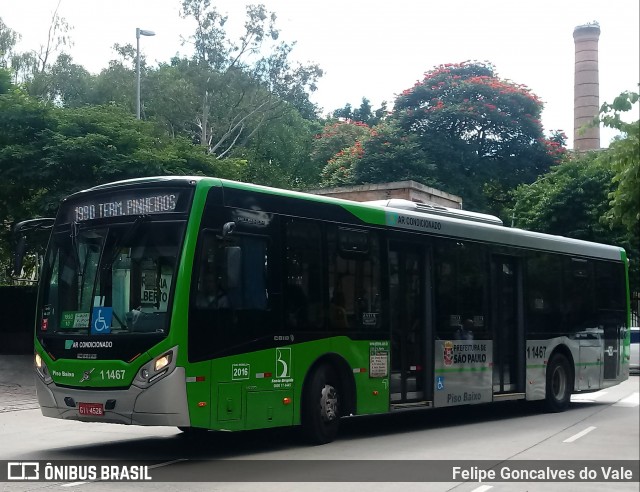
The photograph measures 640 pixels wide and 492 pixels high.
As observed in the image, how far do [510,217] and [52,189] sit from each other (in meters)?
23.6

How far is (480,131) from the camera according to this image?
4322 cm

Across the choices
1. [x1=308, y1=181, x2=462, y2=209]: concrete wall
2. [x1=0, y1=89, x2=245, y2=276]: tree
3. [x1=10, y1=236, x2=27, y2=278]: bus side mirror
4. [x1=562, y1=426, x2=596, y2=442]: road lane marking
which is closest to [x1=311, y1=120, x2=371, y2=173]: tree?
[x1=308, y1=181, x2=462, y2=209]: concrete wall

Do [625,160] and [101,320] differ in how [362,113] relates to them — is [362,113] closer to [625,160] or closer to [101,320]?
→ [101,320]

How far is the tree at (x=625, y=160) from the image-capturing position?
310 inches

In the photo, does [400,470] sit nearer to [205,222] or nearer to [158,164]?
[205,222]

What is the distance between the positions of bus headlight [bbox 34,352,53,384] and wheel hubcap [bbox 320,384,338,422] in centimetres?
334

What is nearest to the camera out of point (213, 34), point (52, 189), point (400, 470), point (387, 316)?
point (400, 470)

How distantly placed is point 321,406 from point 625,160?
504cm

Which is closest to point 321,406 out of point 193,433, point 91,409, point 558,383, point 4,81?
point 193,433

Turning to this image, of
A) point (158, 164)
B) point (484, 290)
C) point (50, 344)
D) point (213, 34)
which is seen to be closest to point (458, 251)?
point (484, 290)

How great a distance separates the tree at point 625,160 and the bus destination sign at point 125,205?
15.2ft

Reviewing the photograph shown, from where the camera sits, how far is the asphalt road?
891cm

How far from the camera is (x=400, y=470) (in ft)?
31.8

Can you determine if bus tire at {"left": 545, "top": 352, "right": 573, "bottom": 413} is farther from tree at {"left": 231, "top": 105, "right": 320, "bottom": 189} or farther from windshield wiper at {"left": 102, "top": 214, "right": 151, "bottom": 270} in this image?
tree at {"left": 231, "top": 105, "right": 320, "bottom": 189}
